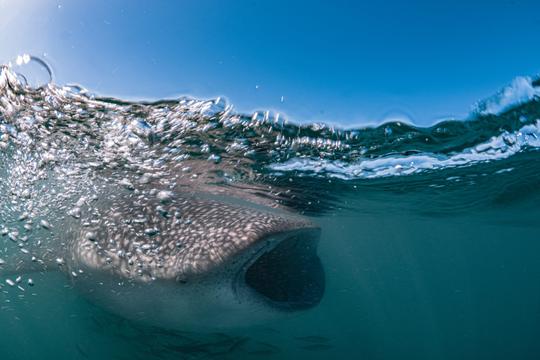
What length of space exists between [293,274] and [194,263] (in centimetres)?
285

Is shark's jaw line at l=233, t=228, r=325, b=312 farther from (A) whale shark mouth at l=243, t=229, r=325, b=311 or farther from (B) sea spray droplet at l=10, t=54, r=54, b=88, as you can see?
(B) sea spray droplet at l=10, t=54, r=54, b=88

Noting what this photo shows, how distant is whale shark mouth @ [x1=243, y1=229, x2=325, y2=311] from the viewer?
22.1 feet

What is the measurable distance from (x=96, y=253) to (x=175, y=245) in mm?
1666

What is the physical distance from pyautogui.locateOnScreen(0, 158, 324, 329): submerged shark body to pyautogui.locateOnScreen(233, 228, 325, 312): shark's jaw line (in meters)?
0.02

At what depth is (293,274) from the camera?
7309 millimetres

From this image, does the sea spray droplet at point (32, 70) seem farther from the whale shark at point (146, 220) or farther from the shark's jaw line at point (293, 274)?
the shark's jaw line at point (293, 274)

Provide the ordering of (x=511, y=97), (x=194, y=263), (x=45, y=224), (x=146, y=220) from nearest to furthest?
(x=194, y=263)
(x=511, y=97)
(x=146, y=220)
(x=45, y=224)

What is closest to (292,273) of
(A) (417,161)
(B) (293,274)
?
(B) (293,274)

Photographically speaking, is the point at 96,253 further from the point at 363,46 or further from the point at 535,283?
the point at 535,283

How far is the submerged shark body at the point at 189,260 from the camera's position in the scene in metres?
4.96

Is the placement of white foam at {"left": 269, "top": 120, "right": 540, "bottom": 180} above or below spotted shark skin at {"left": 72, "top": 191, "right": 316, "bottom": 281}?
above

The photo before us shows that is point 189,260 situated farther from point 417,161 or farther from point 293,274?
point 417,161

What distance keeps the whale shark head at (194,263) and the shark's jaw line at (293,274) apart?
0.02m

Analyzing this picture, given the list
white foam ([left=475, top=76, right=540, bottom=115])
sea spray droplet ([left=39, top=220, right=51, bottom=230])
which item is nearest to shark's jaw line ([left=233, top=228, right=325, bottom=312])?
white foam ([left=475, top=76, right=540, bottom=115])
